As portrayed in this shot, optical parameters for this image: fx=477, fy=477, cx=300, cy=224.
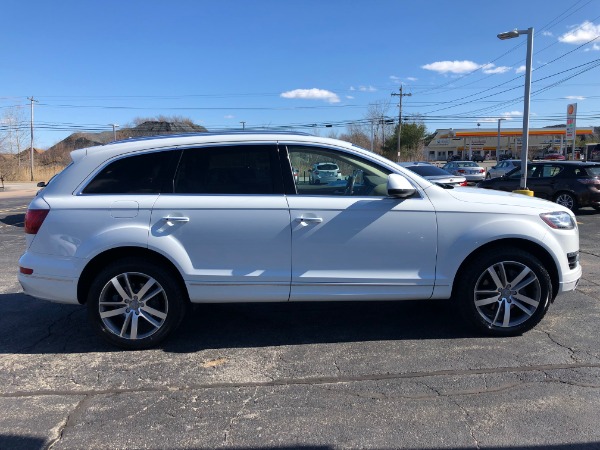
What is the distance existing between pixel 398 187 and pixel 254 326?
2.00 meters

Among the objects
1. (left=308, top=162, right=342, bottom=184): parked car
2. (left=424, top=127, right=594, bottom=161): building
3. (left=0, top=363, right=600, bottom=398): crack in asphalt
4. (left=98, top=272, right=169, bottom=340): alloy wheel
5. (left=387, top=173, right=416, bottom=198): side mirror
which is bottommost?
(left=0, top=363, right=600, bottom=398): crack in asphalt

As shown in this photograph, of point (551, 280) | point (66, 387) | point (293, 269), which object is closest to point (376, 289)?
point (293, 269)

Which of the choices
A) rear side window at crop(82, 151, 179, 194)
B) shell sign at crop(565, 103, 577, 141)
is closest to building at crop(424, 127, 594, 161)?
shell sign at crop(565, 103, 577, 141)

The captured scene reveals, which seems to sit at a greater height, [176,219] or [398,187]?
[398,187]

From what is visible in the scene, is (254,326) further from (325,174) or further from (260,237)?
(325,174)

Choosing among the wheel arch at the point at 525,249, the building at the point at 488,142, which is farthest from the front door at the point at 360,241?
the building at the point at 488,142

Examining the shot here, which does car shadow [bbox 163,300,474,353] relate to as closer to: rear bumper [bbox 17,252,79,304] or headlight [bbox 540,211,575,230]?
rear bumper [bbox 17,252,79,304]

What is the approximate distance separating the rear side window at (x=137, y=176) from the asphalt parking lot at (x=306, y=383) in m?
1.42

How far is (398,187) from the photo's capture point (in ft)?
13.1

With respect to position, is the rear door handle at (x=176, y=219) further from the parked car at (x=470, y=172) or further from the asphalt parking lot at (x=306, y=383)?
the parked car at (x=470, y=172)

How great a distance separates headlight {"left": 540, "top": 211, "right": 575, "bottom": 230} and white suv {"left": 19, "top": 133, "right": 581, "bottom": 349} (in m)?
0.01

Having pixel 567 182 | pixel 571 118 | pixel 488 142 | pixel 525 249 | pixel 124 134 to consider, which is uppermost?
pixel 488 142

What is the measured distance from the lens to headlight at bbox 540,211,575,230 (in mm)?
A: 4270

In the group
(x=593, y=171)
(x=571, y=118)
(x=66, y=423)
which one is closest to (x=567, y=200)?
(x=593, y=171)
